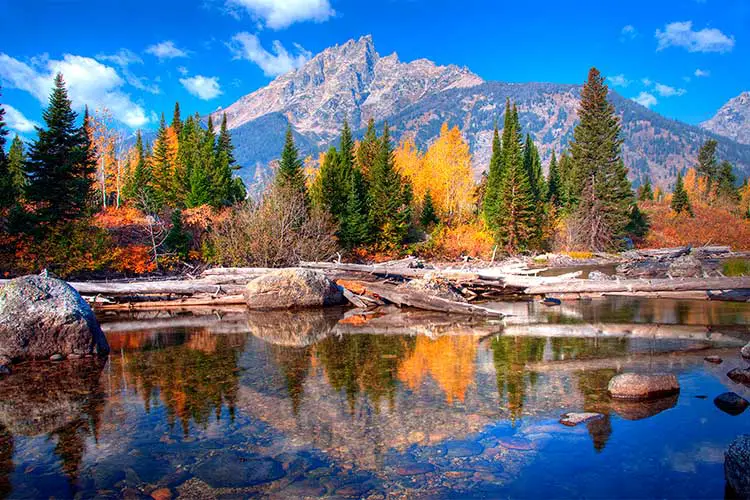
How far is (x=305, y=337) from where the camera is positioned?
482 inches

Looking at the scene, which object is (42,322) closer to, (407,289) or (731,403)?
(407,289)

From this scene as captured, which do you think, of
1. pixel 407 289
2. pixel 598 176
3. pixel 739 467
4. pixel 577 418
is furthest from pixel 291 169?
pixel 739 467

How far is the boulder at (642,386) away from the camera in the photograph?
6699 mm

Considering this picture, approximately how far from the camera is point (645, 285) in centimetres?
1692

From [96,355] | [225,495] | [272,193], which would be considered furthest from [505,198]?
[225,495]

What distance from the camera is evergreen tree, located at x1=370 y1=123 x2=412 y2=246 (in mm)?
41750

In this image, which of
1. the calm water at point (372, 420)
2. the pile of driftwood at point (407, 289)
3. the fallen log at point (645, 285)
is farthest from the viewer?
the pile of driftwood at point (407, 289)

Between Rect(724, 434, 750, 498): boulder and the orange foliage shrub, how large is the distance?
197 ft

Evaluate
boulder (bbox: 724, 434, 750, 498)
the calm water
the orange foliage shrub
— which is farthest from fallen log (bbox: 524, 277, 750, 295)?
the orange foliage shrub

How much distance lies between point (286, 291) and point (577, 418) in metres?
12.9

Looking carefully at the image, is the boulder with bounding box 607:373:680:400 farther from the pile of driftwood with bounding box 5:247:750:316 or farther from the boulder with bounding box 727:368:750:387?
the pile of driftwood with bounding box 5:247:750:316

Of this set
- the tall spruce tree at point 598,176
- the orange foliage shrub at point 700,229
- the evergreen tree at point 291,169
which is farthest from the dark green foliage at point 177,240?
the orange foliage shrub at point 700,229

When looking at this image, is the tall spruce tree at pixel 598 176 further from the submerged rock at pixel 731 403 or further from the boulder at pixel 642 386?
the submerged rock at pixel 731 403

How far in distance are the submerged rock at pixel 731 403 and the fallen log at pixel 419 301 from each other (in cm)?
803
